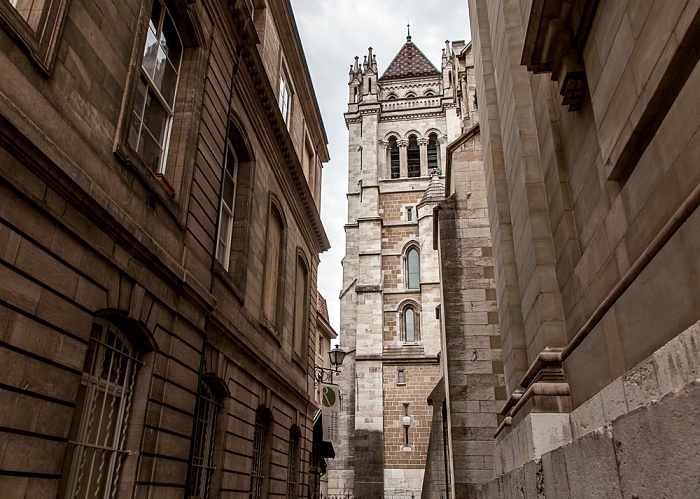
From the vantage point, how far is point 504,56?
8445 millimetres

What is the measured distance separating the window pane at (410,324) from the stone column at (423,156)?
10257 mm

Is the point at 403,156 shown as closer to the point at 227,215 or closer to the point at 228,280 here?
the point at 227,215

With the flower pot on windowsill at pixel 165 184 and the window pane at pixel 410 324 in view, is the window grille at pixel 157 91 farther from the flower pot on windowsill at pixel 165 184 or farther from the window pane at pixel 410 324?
the window pane at pixel 410 324

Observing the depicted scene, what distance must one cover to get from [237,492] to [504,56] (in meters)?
8.38

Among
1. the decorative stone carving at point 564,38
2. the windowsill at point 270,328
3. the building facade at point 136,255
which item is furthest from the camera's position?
the windowsill at point 270,328

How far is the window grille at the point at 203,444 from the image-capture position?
8.83 meters

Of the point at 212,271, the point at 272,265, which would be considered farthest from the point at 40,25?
the point at 272,265

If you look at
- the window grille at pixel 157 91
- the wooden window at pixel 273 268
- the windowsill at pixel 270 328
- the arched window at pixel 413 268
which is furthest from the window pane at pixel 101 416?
the arched window at pixel 413 268

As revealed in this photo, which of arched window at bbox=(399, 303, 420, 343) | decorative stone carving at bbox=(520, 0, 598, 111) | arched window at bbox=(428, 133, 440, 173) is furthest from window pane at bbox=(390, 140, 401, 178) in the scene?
decorative stone carving at bbox=(520, 0, 598, 111)

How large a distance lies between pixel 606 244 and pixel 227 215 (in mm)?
8234

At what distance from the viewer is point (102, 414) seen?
6.24 m

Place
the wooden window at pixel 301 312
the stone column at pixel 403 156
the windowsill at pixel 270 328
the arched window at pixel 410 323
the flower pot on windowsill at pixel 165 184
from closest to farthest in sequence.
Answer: the flower pot on windowsill at pixel 165 184 < the windowsill at pixel 270 328 < the wooden window at pixel 301 312 < the arched window at pixel 410 323 < the stone column at pixel 403 156

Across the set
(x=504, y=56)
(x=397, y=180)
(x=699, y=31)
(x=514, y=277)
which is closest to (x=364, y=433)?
(x=397, y=180)

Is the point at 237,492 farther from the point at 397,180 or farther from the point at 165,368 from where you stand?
the point at 397,180
